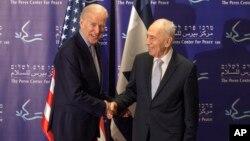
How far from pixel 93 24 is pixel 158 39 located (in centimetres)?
49

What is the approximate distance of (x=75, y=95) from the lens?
108 inches

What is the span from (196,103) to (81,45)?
937mm

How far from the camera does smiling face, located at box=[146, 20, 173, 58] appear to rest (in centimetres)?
284

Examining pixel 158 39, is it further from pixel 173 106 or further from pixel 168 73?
pixel 173 106

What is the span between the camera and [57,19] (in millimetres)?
3846

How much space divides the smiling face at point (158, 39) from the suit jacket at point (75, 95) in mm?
464

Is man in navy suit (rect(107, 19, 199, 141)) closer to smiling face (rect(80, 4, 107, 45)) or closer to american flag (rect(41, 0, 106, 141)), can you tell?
smiling face (rect(80, 4, 107, 45))

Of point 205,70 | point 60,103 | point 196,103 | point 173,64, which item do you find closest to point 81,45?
point 60,103

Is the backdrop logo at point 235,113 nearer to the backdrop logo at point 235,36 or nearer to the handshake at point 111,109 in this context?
the backdrop logo at point 235,36

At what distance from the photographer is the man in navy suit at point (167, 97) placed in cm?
276

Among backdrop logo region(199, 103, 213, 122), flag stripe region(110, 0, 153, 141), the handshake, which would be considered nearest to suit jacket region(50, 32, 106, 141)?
the handshake

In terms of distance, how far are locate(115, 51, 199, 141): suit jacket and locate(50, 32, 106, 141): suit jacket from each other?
356 millimetres

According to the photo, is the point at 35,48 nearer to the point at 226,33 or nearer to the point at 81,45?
the point at 81,45

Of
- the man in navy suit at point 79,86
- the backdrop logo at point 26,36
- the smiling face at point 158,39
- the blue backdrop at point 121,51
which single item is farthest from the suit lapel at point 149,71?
the backdrop logo at point 26,36
